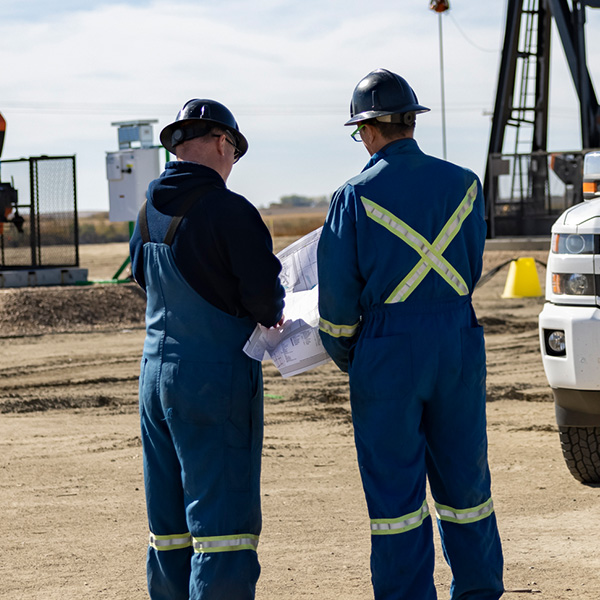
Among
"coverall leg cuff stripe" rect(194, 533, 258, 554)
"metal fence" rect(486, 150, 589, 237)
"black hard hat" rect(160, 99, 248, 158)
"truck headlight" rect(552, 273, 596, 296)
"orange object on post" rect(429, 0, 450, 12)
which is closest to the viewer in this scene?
"coverall leg cuff stripe" rect(194, 533, 258, 554)

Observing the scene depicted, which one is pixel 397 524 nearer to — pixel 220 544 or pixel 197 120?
pixel 220 544

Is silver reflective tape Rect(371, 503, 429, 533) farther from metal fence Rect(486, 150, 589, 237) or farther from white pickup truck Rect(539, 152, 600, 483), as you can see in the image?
metal fence Rect(486, 150, 589, 237)

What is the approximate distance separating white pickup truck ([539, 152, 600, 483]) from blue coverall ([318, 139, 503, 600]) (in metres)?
2.09

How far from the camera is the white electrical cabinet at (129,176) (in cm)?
1972

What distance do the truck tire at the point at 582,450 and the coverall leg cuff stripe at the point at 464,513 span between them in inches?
104

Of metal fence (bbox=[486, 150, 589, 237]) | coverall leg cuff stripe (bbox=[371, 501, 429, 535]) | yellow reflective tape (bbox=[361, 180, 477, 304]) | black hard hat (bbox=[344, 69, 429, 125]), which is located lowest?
coverall leg cuff stripe (bbox=[371, 501, 429, 535])

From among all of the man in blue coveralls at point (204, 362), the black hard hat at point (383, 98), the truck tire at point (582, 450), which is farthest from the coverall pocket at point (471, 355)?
the truck tire at point (582, 450)

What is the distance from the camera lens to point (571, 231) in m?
6.32

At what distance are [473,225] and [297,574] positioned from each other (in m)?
2.04

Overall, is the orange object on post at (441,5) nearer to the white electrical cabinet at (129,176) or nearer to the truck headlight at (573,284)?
the white electrical cabinet at (129,176)

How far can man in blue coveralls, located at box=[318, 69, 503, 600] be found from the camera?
4055 mm

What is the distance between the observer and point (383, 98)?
13.8 ft

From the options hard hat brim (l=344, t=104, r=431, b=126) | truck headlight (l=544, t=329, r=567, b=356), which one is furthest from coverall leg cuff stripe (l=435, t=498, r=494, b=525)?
truck headlight (l=544, t=329, r=567, b=356)

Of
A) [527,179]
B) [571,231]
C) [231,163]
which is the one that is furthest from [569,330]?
[527,179]
